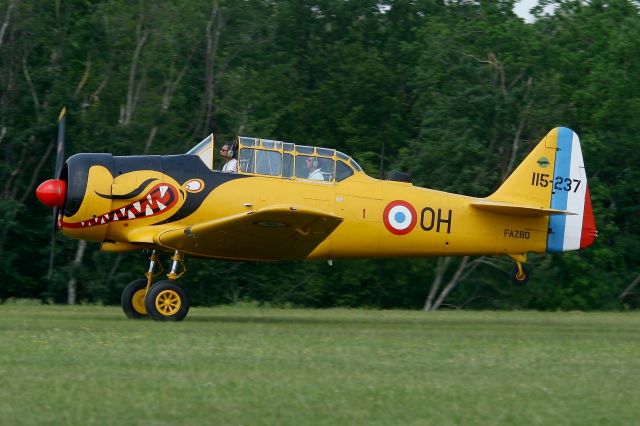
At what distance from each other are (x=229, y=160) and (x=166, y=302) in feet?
7.32

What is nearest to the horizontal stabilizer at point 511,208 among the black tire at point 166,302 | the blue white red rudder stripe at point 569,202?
the blue white red rudder stripe at point 569,202

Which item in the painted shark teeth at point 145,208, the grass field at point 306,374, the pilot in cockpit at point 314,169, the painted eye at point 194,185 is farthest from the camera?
the pilot in cockpit at point 314,169

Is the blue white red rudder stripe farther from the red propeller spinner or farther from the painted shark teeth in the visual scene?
the red propeller spinner

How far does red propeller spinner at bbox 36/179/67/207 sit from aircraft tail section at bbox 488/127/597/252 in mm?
6178

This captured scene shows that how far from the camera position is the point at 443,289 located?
1041 inches

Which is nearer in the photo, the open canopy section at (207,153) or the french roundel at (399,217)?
the open canopy section at (207,153)

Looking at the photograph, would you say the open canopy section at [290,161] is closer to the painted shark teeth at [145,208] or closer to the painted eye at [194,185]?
the painted eye at [194,185]

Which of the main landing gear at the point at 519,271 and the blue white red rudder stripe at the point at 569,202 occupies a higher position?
the blue white red rudder stripe at the point at 569,202

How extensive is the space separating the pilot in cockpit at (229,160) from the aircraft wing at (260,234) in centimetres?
103

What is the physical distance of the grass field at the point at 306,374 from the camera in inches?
301

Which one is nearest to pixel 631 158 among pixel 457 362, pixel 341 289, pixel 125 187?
pixel 341 289

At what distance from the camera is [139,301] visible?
49.7 ft

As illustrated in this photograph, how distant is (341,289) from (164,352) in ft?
50.7

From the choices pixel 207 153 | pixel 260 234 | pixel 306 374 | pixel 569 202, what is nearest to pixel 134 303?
pixel 260 234
